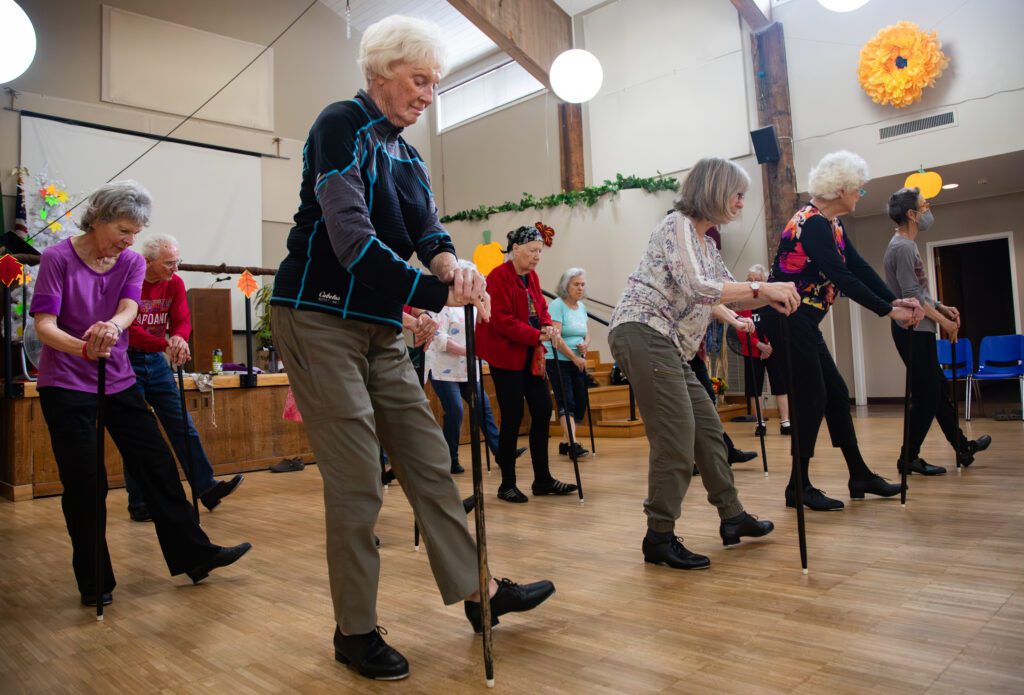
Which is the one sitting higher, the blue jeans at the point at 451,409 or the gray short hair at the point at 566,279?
the gray short hair at the point at 566,279

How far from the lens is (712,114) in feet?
30.1

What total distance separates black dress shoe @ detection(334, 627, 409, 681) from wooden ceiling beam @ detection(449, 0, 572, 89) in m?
8.46

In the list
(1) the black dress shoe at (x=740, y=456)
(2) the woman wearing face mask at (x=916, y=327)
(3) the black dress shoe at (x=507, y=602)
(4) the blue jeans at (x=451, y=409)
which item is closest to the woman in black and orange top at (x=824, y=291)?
(2) the woman wearing face mask at (x=916, y=327)

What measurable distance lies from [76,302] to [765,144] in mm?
7881

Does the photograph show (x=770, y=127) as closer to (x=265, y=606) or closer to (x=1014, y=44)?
(x=1014, y=44)

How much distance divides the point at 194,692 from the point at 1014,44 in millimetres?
8727

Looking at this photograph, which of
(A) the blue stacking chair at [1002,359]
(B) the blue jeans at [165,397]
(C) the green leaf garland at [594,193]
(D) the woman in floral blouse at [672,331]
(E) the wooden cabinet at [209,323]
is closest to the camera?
(D) the woman in floral blouse at [672,331]

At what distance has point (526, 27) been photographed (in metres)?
9.82

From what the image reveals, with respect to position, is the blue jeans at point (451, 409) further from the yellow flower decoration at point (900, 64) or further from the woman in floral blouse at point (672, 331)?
the yellow flower decoration at point (900, 64)

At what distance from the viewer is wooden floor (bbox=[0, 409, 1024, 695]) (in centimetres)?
149

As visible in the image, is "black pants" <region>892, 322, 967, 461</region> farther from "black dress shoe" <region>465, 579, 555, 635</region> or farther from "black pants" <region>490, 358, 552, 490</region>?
"black dress shoe" <region>465, 579, 555, 635</region>

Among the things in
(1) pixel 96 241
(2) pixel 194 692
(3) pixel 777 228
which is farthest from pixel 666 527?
(3) pixel 777 228

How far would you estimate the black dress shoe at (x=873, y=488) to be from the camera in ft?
10.3

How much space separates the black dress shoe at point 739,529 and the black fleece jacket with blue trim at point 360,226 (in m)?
1.43
